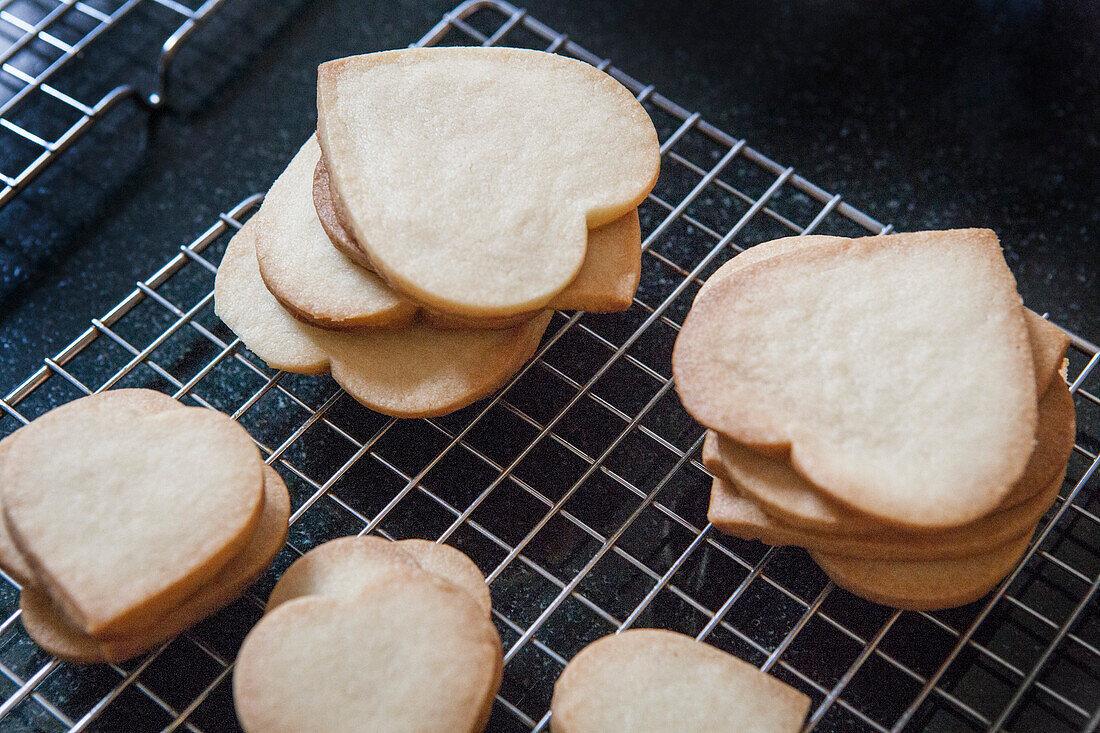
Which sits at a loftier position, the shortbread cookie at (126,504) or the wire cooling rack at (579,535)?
the shortbread cookie at (126,504)

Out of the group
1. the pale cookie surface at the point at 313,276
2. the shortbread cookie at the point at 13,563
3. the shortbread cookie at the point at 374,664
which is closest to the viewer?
the shortbread cookie at the point at 374,664

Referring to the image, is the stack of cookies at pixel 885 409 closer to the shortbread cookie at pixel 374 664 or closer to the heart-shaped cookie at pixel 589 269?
the heart-shaped cookie at pixel 589 269

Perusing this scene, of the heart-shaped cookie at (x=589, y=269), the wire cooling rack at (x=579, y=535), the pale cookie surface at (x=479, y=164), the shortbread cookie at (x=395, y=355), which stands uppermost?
the pale cookie surface at (x=479, y=164)

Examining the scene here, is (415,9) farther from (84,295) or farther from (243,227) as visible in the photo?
(84,295)

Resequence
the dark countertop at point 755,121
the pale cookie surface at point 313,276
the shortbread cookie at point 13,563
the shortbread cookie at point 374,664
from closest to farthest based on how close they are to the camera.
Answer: the shortbread cookie at point 374,664, the shortbread cookie at point 13,563, the pale cookie surface at point 313,276, the dark countertop at point 755,121

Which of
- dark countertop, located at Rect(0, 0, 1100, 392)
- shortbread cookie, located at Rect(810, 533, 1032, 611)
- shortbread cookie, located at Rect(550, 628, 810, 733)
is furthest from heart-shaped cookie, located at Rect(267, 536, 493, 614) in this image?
dark countertop, located at Rect(0, 0, 1100, 392)

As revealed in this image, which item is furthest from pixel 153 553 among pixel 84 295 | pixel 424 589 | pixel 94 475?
pixel 84 295

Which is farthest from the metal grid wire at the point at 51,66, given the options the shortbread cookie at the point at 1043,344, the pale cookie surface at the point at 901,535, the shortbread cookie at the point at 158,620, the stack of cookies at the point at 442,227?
the pale cookie surface at the point at 901,535

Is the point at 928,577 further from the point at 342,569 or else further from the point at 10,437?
the point at 10,437
